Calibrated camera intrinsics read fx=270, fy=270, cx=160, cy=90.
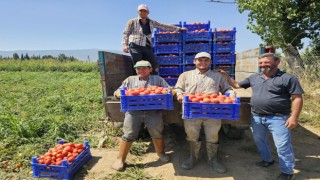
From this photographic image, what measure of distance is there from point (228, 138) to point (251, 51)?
6.60ft

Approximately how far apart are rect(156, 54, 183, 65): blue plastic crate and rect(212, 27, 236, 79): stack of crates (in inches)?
29.1

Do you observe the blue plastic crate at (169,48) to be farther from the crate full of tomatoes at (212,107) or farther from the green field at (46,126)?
the green field at (46,126)

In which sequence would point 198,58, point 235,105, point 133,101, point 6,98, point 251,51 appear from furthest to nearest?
1. point 6,98
2. point 251,51
3. point 198,58
4. point 133,101
5. point 235,105

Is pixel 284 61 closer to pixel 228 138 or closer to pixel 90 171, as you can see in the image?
pixel 228 138

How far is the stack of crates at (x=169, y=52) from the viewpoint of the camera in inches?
228

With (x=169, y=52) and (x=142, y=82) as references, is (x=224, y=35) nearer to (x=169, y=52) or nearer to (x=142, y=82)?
(x=169, y=52)

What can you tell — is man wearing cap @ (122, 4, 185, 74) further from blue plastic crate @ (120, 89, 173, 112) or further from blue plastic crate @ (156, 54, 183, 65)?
blue plastic crate @ (120, 89, 173, 112)

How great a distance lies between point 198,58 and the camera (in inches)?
176

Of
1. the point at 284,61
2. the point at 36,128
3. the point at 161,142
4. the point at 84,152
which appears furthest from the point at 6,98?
the point at 284,61

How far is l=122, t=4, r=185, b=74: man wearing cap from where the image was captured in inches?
221

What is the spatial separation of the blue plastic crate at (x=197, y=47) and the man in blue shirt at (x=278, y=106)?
5.17 feet

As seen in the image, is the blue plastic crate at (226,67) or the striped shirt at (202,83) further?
the blue plastic crate at (226,67)

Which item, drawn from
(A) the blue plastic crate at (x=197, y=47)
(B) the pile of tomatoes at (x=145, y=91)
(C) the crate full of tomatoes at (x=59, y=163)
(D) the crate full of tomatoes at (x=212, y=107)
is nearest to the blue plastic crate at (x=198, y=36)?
(A) the blue plastic crate at (x=197, y=47)

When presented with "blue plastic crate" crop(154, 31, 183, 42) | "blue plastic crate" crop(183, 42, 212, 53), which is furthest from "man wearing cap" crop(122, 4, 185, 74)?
"blue plastic crate" crop(183, 42, 212, 53)
